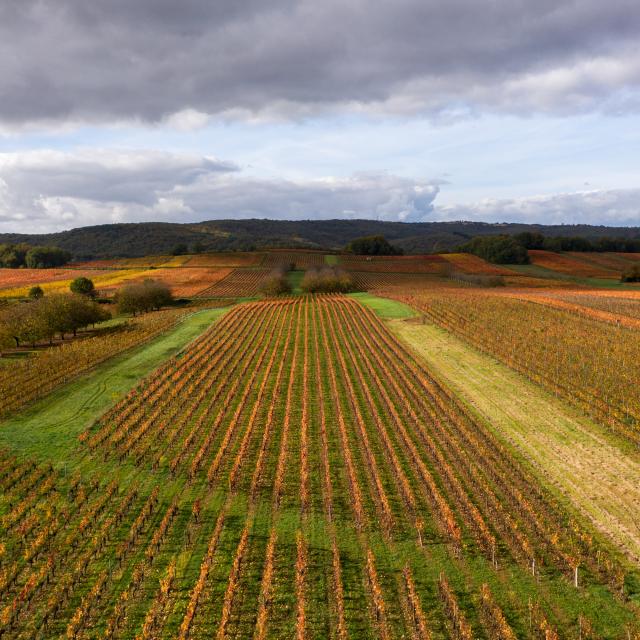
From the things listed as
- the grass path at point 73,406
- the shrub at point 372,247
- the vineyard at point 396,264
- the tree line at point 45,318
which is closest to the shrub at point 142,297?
the tree line at point 45,318

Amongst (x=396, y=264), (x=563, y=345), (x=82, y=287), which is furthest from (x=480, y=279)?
(x=82, y=287)

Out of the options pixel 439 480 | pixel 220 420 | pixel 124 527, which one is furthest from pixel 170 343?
pixel 439 480

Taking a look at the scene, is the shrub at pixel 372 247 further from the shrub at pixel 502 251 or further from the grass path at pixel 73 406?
the grass path at pixel 73 406

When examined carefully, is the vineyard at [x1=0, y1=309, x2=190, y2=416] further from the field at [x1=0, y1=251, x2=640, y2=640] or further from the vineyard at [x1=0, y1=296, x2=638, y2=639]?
the vineyard at [x1=0, y1=296, x2=638, y2=639]

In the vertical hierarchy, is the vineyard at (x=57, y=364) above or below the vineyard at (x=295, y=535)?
above

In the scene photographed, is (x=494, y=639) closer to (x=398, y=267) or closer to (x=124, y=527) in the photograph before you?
(x=124, y=527)

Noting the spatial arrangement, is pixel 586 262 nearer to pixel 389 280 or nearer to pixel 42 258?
pixel 389 280
